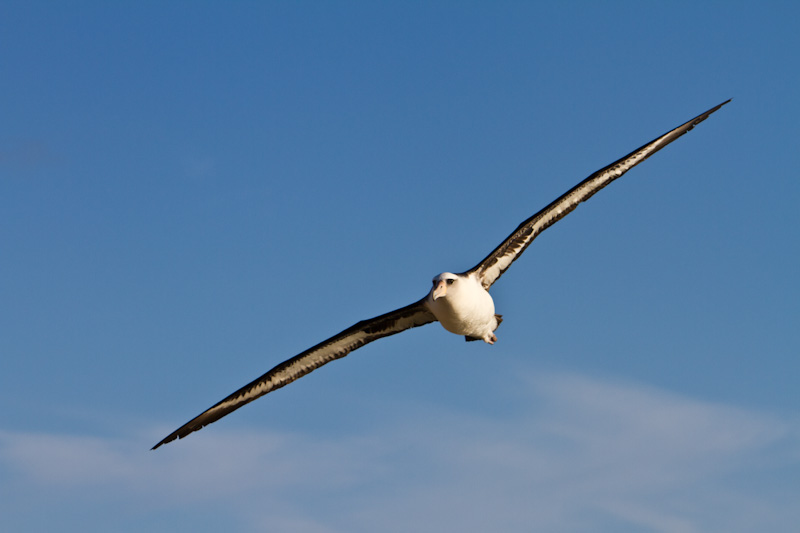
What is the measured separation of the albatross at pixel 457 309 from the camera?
65.9ft

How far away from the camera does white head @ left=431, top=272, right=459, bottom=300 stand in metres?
19.4

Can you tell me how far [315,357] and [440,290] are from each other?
16.8ft

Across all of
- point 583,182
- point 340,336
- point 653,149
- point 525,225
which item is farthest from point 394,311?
point 653,149

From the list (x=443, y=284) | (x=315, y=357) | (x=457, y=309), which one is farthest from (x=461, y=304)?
(x=315, y=357)

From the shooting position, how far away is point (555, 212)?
22141mm

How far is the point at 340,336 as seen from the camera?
22469 millimetres

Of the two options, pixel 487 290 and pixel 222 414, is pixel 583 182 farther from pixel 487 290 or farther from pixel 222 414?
pixel 222 414

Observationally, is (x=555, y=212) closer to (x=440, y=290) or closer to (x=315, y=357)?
(x=440, y=290)

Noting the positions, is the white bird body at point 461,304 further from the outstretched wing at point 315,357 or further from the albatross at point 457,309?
the outstretched wing at point 315,357

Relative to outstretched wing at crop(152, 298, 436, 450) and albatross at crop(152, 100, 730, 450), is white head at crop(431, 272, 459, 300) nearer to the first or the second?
albatross at crop(152, 100, 730, 450)

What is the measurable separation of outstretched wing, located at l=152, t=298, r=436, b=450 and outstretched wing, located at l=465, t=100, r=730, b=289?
1.88 meters

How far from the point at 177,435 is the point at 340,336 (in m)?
4.92

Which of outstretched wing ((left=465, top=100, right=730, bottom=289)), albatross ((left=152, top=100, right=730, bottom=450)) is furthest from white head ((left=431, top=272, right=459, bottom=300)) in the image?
outstretched wing ((left=465, top=100, right=730, bottom=289))

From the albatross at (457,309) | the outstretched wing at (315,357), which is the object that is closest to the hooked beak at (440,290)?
the albatross at (457,309)
